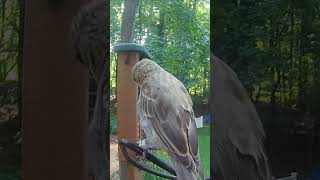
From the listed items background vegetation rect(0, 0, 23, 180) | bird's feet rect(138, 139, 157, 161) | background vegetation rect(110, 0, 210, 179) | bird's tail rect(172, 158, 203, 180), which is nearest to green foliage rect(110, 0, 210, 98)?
background vegetation rect(110, 0, 210, 179)

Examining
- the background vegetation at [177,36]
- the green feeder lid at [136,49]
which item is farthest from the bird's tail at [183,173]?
the green feeder lid at [136,49]

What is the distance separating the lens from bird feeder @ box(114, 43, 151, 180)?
387 cm

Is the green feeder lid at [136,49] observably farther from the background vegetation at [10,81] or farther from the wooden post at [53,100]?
the background vegetation at [10,81]

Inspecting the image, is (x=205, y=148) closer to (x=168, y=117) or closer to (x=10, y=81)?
(x=168, y=117)

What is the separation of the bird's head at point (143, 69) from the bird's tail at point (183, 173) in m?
0.71

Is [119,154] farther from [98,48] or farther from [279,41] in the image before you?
[279,41]

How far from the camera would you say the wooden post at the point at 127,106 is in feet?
12.7

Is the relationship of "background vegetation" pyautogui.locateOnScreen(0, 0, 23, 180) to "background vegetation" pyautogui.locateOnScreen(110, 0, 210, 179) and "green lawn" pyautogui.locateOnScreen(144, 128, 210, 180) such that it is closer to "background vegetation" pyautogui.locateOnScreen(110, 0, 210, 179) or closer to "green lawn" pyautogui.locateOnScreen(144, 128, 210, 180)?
"background vegetation" pyautogui.locateOnScreen(110, 0, 210, 179)

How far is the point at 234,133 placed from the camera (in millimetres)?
3777

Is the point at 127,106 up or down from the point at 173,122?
up

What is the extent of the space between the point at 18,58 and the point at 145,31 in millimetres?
1056

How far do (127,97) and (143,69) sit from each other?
263mm

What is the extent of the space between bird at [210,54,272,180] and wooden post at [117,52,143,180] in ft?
2.07

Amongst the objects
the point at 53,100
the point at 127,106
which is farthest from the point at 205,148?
the point at 53,100
